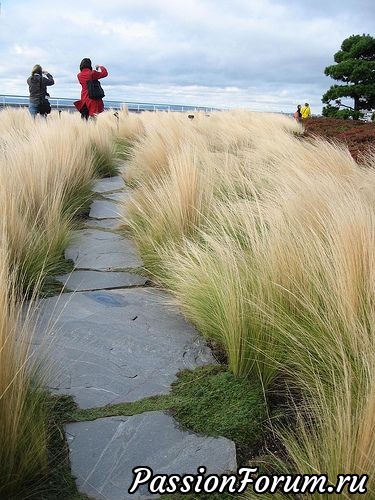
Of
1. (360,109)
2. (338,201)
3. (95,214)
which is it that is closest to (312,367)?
(338,201)

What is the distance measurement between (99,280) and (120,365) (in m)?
1.03

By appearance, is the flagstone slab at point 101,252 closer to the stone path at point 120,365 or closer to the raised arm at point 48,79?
the stone path at point 120,365

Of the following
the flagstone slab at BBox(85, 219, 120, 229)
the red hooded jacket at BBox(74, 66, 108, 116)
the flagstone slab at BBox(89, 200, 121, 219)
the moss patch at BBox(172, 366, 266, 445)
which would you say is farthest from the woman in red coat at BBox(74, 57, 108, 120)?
the moss patch at BBox(172, 366, 266, 445)

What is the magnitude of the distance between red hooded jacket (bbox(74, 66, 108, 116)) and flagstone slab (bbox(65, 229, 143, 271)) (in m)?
6.87

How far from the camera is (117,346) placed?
224cm

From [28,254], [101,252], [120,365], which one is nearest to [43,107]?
[101,252]

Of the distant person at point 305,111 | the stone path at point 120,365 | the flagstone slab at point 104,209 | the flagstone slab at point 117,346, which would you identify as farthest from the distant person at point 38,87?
the distant person at point 305,111

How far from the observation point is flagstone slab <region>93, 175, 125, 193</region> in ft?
Answer: 19.5

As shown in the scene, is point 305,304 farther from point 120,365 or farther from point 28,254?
point 28,254

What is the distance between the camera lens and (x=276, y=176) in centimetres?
407

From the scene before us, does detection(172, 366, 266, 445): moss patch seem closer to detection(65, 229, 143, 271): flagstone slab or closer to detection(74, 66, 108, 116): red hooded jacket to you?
detection(65, 229, 143, 271): flagstone slab

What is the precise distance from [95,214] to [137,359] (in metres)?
2.81

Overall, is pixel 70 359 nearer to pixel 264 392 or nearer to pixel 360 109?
pixel 264 392

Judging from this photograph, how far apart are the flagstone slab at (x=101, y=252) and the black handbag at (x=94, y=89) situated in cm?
691
